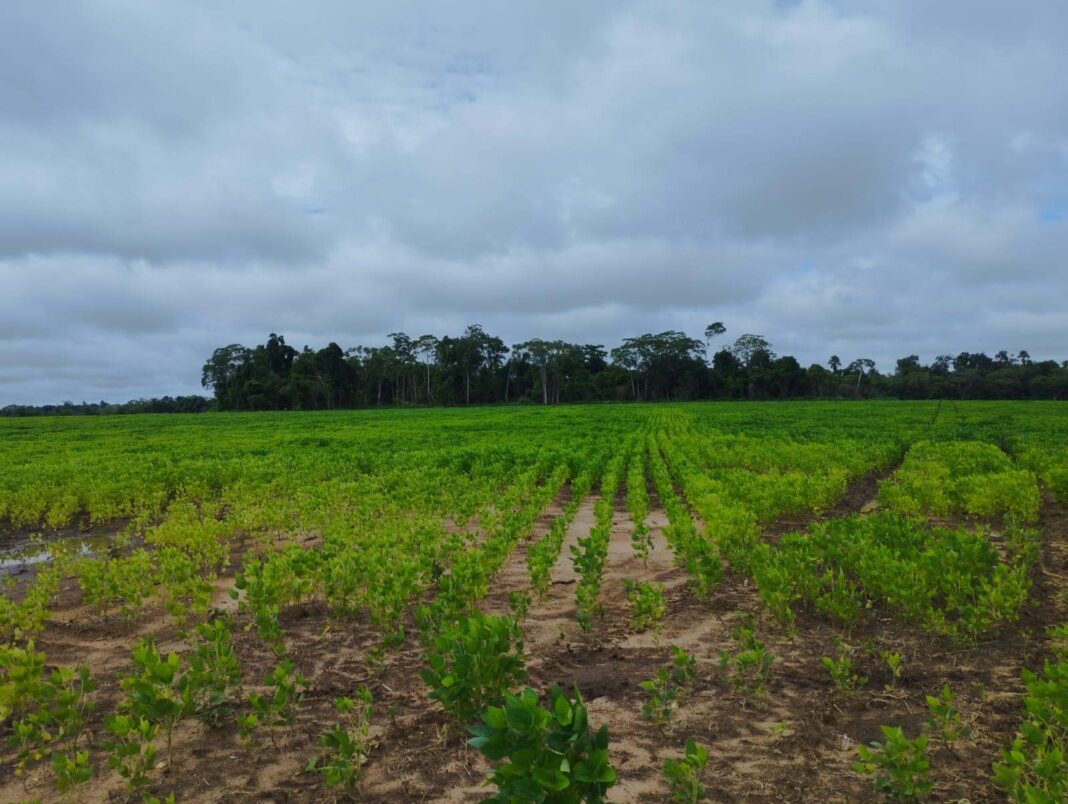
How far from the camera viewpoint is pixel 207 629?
13.9 ft

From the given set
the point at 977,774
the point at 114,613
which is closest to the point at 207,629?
the point at 114,613

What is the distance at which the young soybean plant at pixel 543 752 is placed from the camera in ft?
8.07

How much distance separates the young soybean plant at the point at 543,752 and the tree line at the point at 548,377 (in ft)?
299

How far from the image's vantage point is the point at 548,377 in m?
101

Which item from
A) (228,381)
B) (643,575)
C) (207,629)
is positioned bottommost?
(643,575)

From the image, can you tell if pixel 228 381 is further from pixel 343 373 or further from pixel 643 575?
pixel 643 575

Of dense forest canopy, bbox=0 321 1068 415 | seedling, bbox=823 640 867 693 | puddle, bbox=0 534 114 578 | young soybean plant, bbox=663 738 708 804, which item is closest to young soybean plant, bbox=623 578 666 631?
seedling, bbox=823 640 867 693

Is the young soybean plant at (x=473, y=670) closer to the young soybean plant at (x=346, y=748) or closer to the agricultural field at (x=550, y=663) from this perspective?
the agricultural field at (x=550, y=663)

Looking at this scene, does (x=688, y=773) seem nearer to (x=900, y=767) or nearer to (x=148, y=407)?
(x=900, y=767)

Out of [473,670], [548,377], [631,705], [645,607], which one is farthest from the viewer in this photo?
[548,377]

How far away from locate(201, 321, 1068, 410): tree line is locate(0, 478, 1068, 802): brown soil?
87.9m

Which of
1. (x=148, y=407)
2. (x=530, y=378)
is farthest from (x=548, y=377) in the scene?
(x=148, y=407)

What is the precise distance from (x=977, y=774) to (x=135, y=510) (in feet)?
47.0

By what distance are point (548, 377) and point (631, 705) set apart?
97.1 m
